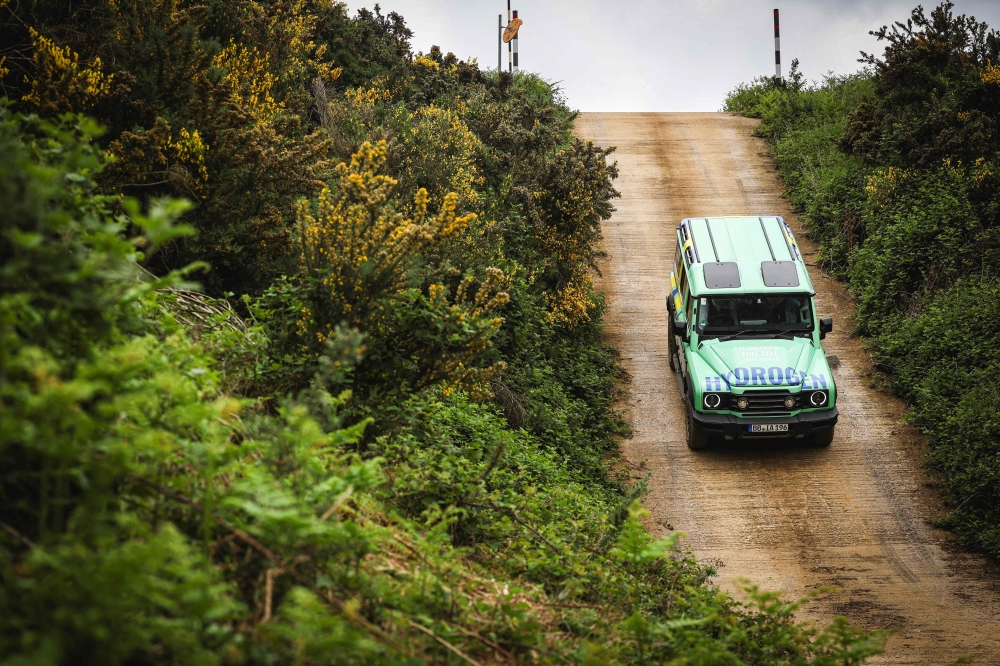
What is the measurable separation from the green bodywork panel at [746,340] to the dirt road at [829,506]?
0.98m

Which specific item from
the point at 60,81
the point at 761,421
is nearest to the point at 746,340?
the point at 761,421

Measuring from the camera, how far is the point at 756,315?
482 inches

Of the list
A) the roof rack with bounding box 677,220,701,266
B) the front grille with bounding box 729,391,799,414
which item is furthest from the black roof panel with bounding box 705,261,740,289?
the front grille with bounding box 729,391,799,414

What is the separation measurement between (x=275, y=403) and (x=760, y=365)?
733 centimetres

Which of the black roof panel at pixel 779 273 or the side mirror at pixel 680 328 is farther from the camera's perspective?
the side mirror at pixel 680 328

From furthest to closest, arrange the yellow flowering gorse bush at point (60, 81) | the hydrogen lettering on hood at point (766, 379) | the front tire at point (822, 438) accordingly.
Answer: the front tire at point (822, 438), the hydrogen lettering on hood at point (766, 379), the yellow flowering gorse bush at point (60, 81)

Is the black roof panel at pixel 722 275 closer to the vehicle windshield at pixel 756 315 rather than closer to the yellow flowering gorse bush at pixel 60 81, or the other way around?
the vehicle windshield at pixel 756 315

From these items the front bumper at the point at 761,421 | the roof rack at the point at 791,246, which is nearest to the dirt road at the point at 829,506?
the front bumper at the point at 761,421

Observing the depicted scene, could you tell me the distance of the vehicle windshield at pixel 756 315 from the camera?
12180 mm

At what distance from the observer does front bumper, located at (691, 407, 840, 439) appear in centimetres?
1148

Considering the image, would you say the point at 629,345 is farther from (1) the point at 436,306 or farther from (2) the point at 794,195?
(1) the point at 436,306

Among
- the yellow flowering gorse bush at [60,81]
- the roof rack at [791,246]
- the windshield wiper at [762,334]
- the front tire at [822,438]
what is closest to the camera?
the yellow flowering gorse bush at [60,81]

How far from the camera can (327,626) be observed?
3375 mm

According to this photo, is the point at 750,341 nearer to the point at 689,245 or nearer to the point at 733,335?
the point at 733,335
